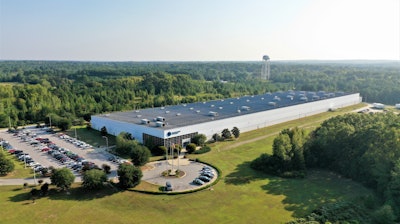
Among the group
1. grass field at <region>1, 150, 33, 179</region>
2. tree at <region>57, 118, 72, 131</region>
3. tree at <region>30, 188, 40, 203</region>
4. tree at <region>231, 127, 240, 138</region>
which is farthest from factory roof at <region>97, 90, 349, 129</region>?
tree at <region>30, 188, 40, 203</region>

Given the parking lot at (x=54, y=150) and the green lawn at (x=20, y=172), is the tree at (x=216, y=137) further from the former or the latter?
the green lawn at (x=20, y=172)

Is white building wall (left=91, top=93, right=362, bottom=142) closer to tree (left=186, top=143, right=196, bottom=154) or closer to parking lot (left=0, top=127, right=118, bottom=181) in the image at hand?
tree (left=186, top=143, right=196, bottom=154)

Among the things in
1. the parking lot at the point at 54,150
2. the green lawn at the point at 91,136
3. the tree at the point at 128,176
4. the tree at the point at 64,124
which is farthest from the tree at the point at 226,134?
the tree at the point at 64,124

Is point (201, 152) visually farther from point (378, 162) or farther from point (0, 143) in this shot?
point (0, 143)

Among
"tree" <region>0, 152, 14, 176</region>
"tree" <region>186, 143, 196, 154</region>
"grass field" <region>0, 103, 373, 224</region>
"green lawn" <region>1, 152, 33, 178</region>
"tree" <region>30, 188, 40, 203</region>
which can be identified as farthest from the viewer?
"tree" <region>186, 143, 196, 154</region>

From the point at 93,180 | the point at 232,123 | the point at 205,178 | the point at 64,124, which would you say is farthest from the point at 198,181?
the point at 64,124

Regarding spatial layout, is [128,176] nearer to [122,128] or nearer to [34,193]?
[34,193]

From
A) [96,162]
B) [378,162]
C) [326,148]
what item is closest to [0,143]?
[96,162]
